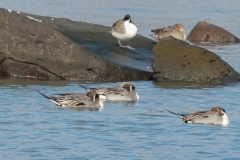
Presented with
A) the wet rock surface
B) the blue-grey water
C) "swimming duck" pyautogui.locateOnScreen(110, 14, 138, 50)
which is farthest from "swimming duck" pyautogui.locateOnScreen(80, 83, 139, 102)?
the wet rock surface

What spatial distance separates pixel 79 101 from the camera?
11.6 metres

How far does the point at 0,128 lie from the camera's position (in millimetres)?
9852

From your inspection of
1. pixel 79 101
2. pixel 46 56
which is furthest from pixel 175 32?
pixel 79 101

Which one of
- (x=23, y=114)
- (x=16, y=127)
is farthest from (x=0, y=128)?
(x=23, y=114)

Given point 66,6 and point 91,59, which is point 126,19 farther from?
point 66,6

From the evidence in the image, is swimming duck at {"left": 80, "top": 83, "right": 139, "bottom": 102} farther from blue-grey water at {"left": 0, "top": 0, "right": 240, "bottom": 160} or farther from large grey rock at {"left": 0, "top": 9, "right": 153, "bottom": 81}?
large grey rock at {"left": 0, "top": 9, "right": 153, "bottom": 81}

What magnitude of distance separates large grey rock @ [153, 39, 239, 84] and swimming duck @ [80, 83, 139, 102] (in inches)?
92.2

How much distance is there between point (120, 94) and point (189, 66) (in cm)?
266

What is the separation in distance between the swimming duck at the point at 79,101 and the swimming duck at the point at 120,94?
2.18 feet

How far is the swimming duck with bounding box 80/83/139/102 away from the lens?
1243cm

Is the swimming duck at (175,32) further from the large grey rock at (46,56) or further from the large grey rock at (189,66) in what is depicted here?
the large grey rock at (46,56)

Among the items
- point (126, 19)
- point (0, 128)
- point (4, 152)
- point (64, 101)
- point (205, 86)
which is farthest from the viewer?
point (126, 19)

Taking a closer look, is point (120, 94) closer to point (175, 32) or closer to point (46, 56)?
point (46, 56)

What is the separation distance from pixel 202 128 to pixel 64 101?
2.38 metres
